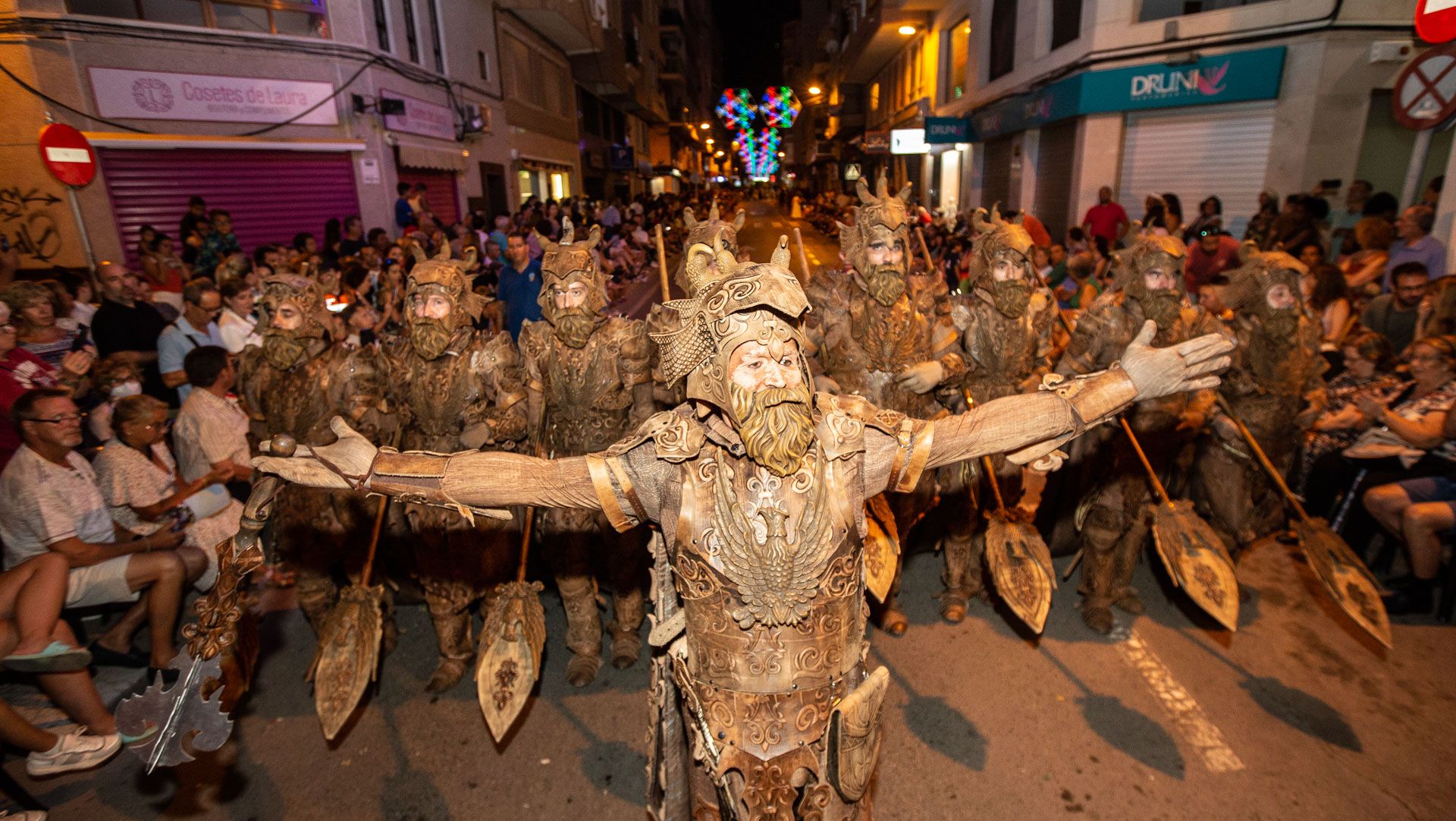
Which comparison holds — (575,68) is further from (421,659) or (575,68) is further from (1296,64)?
(421,659)

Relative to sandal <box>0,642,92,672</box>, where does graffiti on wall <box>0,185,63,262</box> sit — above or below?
above

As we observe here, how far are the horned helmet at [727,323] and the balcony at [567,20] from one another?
2385cm

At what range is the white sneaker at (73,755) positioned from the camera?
4.04 meters

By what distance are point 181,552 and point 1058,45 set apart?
19.0 m

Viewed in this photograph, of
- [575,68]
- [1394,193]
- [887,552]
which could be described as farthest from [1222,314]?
[575,68]

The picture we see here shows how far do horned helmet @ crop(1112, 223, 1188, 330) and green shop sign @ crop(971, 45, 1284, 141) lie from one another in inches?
408

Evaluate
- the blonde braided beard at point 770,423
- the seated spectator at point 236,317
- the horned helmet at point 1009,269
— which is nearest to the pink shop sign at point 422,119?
the seated spectator at point 236,317

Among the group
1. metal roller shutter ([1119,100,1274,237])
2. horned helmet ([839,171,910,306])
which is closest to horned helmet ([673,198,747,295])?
horned helmet ([839,171,910,306])

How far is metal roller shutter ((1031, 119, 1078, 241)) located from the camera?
52.3 ft

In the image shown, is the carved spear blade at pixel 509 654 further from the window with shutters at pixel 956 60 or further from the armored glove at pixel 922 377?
the window with shutters at pixel 956 60

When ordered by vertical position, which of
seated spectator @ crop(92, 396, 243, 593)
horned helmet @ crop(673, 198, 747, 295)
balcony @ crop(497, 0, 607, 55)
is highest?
balcony @ crop(497, 0, 607, 55)

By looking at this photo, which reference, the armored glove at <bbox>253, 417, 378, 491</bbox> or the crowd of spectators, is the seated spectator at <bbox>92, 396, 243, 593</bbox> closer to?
the crowd of spectators

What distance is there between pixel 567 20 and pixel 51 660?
25.6 metres

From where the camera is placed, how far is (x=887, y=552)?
461 cm
